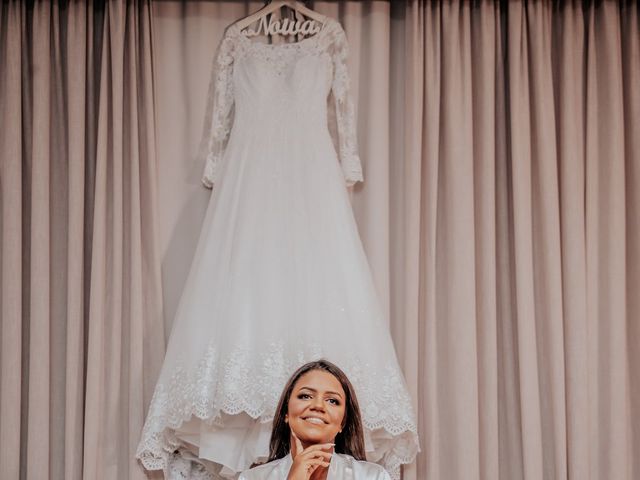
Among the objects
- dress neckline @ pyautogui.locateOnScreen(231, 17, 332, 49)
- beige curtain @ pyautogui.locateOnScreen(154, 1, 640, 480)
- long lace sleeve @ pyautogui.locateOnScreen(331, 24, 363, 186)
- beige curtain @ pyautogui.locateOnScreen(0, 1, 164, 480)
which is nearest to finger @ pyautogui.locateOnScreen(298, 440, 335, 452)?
beige curtain @ pyautogui.locateOnScreen(154, 1, 640, 480)

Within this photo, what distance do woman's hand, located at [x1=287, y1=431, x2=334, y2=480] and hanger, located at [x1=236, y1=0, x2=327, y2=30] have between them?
1.58 meters

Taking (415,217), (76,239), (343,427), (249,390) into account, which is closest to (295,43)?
(415,217)

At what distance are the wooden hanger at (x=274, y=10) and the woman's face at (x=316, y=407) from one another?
1.36m

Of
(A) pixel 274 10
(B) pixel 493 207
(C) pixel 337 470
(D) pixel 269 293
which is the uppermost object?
(A) pixel 274 10

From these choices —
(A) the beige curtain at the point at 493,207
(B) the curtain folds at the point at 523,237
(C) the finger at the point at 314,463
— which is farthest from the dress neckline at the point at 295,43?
(C) the finger at the point at 314,463

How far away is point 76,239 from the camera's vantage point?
10.3 feet

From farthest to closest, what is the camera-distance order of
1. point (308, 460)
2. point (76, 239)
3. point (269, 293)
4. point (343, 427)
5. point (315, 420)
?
point (76, 239), point (269, 293), point (343, 427), point (315, 420), point (308, 460)

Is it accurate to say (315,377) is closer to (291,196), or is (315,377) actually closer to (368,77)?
(291,196)

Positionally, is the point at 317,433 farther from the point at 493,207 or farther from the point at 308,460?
the point at 493,207

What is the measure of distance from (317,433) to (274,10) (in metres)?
1.59

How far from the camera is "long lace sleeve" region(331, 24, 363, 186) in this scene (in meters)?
3.19

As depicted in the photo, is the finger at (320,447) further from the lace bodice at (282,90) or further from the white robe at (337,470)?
the lace bodice at (282,90)

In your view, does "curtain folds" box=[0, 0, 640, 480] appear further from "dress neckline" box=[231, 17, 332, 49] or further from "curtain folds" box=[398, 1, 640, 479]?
"dress neckline" box=[231, 17, 332, 49]

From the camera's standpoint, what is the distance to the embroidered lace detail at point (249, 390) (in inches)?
108
